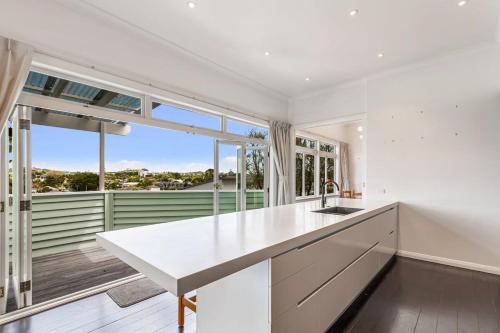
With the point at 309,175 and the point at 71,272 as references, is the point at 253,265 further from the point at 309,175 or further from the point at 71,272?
the point at 309,175

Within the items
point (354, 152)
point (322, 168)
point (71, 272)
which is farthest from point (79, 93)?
point (354, 152)

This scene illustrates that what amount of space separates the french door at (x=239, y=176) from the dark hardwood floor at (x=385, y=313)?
209 centimetres

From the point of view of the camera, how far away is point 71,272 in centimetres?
328

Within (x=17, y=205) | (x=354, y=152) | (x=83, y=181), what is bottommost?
(x=17, y=205)

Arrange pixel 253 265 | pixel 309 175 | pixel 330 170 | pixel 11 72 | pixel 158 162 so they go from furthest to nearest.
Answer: pixel 330 170
pixel 309 175
pixel 158 162
pixel 11 72
pixel 253 265

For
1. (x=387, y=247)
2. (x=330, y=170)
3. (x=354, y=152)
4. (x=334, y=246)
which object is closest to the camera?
(x=334, y=246)

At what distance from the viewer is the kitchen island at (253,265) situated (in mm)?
1128

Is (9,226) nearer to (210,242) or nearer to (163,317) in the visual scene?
(163,317)

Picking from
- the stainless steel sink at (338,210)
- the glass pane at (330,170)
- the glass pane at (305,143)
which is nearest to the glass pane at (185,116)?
the stainless steel sink at (338,210)

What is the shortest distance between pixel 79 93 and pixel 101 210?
2927mm

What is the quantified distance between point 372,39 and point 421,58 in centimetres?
105

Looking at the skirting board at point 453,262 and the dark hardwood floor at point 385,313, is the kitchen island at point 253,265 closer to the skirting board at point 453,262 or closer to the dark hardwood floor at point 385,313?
the dark hardwood floor at point 385,313

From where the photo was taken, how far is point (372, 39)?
306 cm

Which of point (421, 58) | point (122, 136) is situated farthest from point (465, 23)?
point (122, 136)
